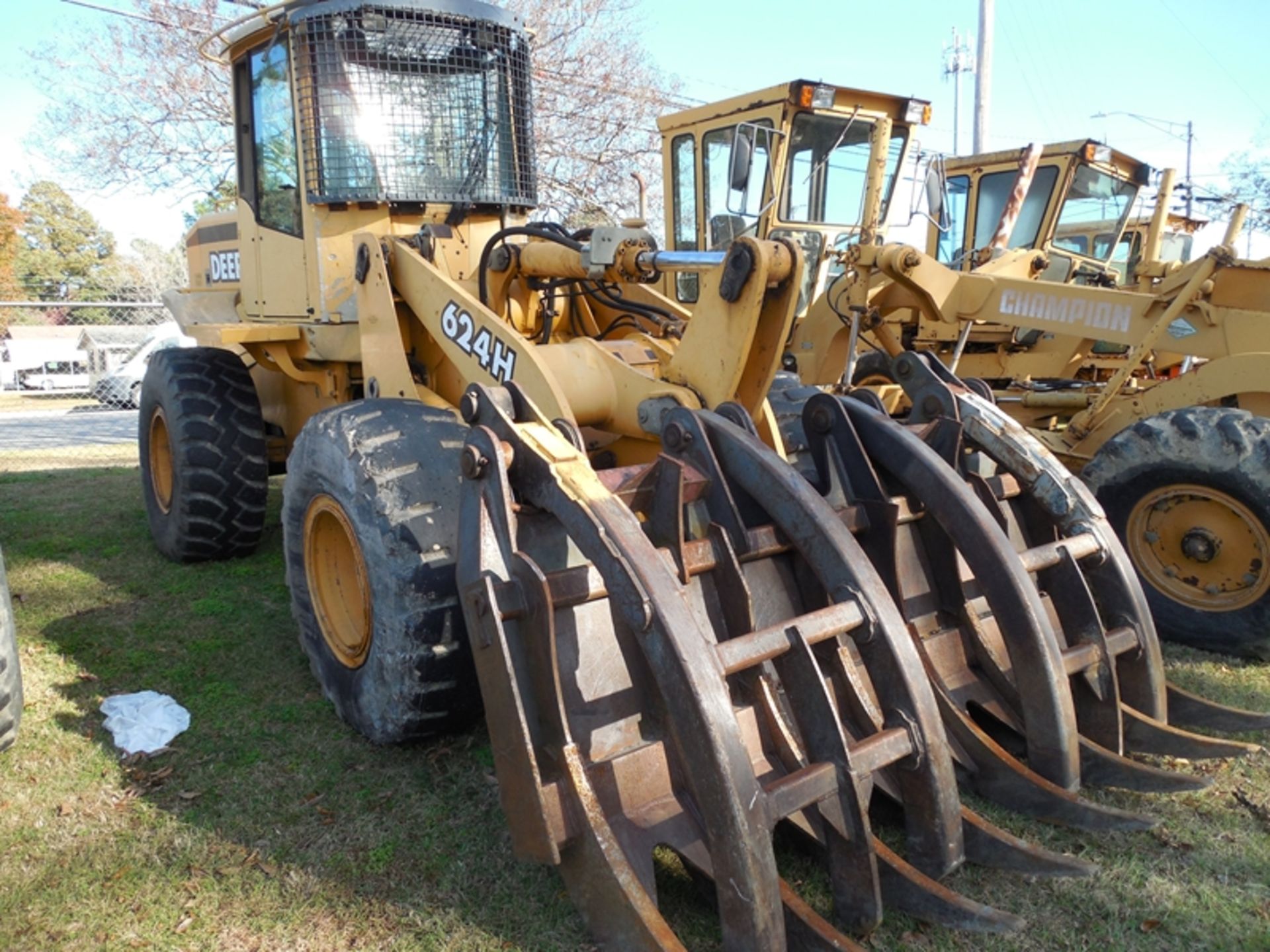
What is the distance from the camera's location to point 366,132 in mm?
4375

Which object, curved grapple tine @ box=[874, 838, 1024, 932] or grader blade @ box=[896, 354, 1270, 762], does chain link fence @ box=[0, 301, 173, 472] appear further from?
curved grapple tine @ box=[874, 838, 1024, 932]

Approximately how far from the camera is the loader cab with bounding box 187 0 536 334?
4344mm

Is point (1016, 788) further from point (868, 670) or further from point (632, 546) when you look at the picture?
point (632, 546)

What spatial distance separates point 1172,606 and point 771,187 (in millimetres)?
4304

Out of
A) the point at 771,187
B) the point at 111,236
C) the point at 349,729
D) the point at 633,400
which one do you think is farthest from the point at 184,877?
the point at 111,236

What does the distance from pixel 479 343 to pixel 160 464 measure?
356 centimetres

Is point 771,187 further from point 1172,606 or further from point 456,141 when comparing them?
point 1172,606

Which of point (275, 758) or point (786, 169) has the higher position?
point (786, 169)

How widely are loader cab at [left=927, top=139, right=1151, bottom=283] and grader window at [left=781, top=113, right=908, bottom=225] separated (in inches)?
58.7

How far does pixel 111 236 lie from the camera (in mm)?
42531

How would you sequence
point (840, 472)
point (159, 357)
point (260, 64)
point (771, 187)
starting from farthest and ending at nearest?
point (771, 187), point (159, 357), point (260, 64), point (840, 472)

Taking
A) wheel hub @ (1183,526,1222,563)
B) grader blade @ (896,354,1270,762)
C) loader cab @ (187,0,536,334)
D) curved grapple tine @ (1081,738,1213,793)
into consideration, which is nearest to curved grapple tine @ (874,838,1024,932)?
curved grapple tine @ (1081,738,1213,793)

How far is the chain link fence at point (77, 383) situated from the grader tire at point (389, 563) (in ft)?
15.3

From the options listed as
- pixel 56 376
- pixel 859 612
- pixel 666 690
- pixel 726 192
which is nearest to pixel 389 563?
pixel 666 690
